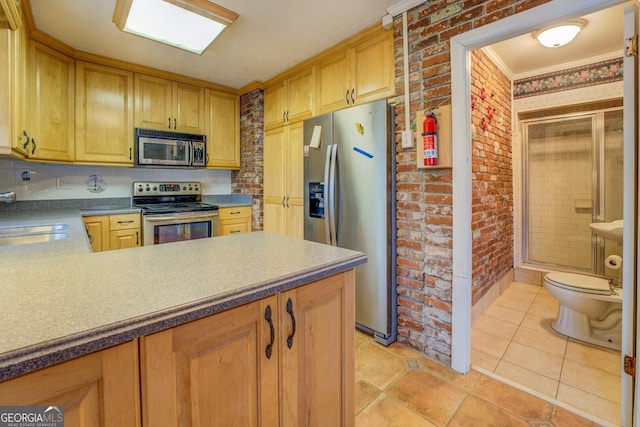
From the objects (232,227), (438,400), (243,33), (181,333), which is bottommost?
(438,400)

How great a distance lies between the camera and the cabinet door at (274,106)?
318cm

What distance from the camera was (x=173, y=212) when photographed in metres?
2.93

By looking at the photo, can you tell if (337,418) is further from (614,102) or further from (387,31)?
(614,102)

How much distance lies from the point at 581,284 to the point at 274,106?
3.22 m

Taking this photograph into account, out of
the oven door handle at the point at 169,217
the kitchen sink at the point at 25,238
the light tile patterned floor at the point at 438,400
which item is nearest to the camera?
the light tile patterned floor at the point at 438,400

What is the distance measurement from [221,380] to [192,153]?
304 centimetres

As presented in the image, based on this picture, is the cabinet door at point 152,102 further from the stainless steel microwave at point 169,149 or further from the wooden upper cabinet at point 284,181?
the wooden upper cabinet at point 284,181

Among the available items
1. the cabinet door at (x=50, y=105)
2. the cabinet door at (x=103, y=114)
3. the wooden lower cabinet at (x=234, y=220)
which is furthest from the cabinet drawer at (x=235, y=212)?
the cabinet door at (x=50, y=105)

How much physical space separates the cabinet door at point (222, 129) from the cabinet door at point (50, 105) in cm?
125

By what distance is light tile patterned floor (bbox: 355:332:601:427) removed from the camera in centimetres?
145

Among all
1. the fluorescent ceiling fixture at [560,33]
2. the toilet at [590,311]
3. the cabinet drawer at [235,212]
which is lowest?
the toilet at [590,311]

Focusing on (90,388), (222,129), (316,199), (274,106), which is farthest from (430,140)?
(222,129)

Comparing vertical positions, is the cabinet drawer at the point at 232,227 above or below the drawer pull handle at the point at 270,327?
above

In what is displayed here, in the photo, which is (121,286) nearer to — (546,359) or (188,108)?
(546,359)
